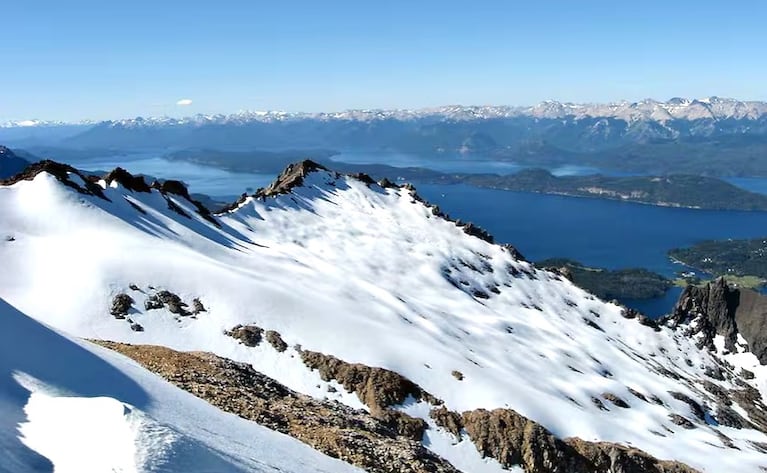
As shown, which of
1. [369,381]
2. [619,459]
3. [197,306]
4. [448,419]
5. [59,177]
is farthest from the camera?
[59,177]

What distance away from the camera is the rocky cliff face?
136 m

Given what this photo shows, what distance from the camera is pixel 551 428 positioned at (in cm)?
5622

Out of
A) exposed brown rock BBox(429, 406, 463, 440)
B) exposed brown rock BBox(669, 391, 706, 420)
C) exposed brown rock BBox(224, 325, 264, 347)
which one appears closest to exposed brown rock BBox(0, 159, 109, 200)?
exposed brown rock BBox(224, 325, 264, 347)

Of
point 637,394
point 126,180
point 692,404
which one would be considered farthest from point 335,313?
point 692,404

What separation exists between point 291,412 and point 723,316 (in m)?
140

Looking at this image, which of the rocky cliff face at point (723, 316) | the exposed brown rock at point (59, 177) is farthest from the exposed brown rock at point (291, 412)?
the rocky cliff face at point (723, 316)

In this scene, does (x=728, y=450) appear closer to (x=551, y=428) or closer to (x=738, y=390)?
(x=551, y=428)

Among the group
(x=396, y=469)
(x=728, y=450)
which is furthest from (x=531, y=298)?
(x=396, y=469)

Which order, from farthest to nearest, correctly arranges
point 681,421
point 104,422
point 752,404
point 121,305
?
point 752,404 < point 681,421 < point 121,305 < point 104,422

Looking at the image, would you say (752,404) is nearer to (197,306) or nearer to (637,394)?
(637,394)

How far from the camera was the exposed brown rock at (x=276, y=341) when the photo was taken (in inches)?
2181

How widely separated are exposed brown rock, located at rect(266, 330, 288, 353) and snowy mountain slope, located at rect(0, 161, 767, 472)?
0.74m

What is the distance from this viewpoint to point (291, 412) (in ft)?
110

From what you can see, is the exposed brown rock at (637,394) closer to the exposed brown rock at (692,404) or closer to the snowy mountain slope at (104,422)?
the exposed brown rock at (692,404)
